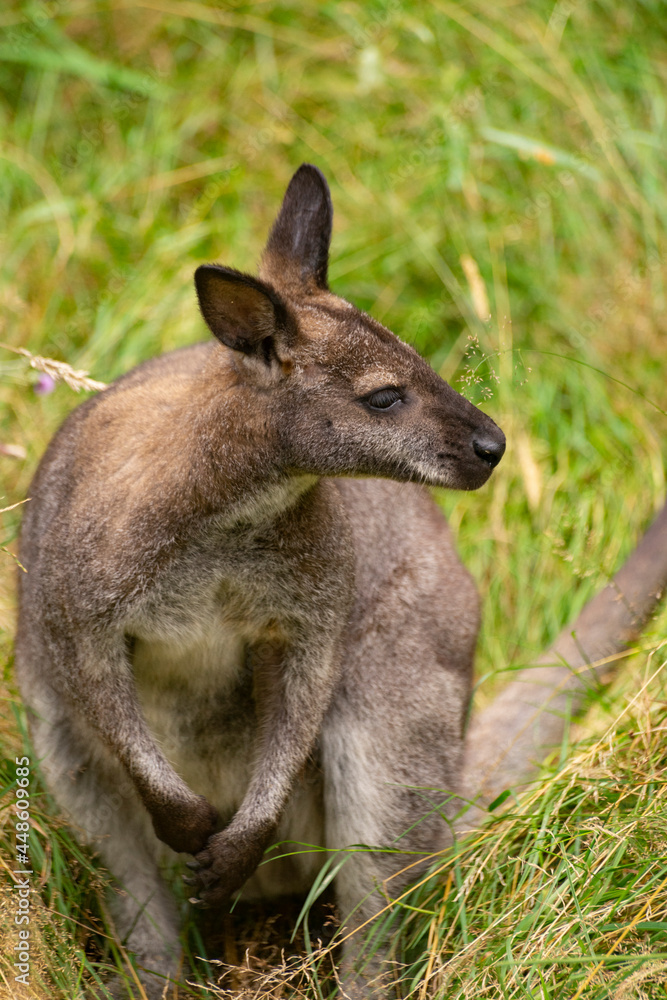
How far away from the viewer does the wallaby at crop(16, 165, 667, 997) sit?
319 centimetres

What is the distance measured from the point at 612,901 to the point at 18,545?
7.31 feet

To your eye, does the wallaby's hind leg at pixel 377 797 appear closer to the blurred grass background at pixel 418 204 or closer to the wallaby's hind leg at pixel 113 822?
the wallaby's hind leg at pixel 113 822

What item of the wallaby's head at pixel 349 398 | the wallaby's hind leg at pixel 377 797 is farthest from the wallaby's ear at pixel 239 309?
the wallaby's hind leg at pixel 377 797

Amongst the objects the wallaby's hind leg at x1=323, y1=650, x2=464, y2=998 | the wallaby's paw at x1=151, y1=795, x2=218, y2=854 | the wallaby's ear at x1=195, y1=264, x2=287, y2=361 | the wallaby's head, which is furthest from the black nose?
the wallaby's paw at x1=151, y1=795, x2=218, y2=854

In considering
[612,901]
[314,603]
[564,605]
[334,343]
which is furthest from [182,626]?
[564,605]

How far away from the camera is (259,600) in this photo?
3.36 m

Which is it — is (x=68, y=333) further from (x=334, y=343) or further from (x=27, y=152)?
(x=334, y=343)

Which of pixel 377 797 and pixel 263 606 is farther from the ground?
pixel 263 606

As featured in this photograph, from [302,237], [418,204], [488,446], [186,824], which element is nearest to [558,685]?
[488,446]

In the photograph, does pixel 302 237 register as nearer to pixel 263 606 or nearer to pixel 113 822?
pixel 263 606

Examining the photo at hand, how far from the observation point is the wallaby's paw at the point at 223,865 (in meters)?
3.49

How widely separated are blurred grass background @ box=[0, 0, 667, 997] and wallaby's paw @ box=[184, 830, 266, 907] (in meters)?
1.66

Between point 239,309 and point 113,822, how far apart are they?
1732 millimetres

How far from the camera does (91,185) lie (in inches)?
248
